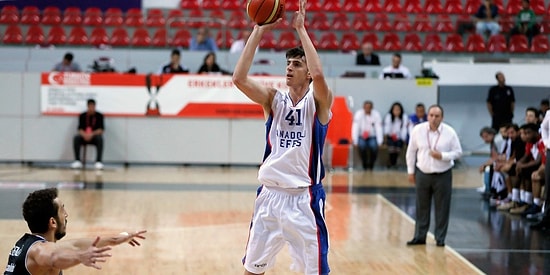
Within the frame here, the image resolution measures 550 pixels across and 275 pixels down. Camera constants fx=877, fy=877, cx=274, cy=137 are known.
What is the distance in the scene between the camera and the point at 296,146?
6.02 meters

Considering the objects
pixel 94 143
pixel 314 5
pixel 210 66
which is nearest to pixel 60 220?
pixel 94 143

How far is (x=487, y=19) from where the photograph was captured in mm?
22625

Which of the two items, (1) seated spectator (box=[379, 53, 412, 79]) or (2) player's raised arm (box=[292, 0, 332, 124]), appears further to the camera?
(1) seated spectator (box=[379, 53, 412, 79])

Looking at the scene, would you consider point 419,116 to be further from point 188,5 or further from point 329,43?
point 188,5

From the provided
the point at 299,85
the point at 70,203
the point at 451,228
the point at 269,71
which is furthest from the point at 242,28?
the point at 299,85

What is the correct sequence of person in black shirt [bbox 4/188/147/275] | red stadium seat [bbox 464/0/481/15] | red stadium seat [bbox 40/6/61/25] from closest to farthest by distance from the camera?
1. person in black shirt [bbox 4/188/147/275]
2. red stadium seat [bbox 40/6/61/25]
3. red stadium seat [bbox 464/0/481/15]

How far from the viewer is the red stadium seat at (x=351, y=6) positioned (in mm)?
24297

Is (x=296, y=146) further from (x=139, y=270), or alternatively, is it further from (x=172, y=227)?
(x=172, y=227)

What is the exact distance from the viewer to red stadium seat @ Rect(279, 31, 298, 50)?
73.8 ft

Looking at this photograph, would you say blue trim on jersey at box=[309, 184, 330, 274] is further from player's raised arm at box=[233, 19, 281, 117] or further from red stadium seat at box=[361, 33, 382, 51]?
red stadium seat at box=[361, 33, 382, 51]

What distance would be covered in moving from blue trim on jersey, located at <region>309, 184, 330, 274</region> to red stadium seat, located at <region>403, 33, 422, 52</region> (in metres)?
17.2

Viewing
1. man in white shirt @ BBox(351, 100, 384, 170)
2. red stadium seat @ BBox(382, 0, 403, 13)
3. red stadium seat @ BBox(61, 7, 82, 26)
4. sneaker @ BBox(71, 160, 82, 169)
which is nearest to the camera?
sneaker @ BBox(71, 160, 82, 169)

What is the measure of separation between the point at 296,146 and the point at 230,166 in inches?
552

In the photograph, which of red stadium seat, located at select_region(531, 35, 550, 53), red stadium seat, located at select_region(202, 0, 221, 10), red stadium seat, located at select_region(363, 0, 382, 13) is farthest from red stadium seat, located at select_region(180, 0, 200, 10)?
red stadium seat, located at select_region(531, 35, 550, 53)
